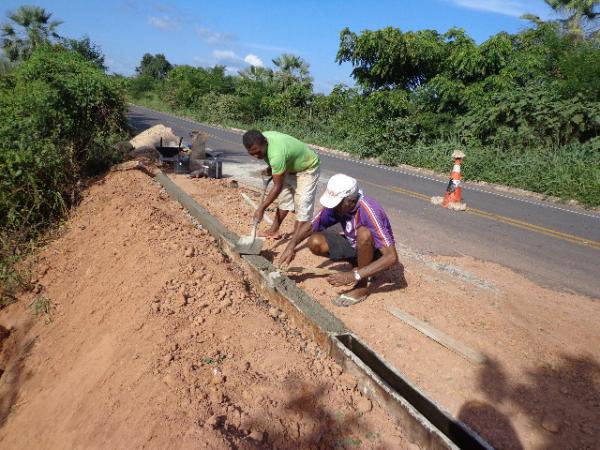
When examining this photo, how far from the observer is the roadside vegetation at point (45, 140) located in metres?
6.10

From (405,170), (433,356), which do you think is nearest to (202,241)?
(433,356)

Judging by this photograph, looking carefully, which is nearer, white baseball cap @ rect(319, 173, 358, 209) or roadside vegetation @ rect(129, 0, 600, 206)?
white baseball cap @ rect(319, 173, 358, 209)

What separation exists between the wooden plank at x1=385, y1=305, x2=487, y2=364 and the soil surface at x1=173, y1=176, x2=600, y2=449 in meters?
0.04

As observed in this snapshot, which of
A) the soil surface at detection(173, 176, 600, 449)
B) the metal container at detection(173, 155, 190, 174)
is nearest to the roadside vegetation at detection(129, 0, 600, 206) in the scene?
the metal container at detection(173, 155, 190, 174)

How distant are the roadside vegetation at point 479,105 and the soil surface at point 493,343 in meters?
7.45

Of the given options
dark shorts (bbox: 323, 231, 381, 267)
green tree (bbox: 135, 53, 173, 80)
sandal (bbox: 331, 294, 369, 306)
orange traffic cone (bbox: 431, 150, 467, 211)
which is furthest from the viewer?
green tree (bbox: 135, 53, 173, 80)

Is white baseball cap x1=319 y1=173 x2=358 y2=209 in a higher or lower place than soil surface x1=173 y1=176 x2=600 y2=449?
higher

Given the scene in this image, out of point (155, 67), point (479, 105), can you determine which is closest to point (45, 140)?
point (479, 105)

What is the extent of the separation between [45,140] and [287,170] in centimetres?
426

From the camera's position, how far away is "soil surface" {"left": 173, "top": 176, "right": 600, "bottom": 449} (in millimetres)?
2842

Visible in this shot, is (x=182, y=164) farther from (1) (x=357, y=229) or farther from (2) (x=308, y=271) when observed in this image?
(1) (x=357, y=229)

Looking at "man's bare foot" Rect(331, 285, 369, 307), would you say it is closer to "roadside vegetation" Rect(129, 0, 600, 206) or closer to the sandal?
the sandal

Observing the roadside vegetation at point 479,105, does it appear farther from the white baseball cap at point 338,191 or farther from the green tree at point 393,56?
the white baseball cap at point 338,191

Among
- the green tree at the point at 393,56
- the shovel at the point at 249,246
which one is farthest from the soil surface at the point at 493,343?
the green tree at the point at 393,56
